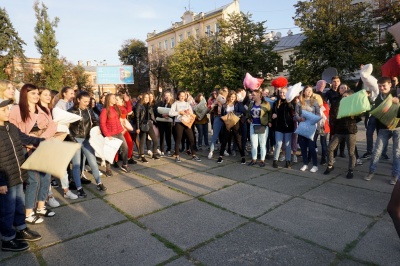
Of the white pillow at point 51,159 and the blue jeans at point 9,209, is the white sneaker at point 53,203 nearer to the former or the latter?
the blue jeans at point 9,209

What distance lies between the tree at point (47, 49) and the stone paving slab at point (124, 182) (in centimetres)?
3529

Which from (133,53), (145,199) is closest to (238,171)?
(145,199)

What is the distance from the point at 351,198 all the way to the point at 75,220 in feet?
14.3

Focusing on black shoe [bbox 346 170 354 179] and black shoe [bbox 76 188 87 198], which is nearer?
black shoe [bbox 76 188 87 198]

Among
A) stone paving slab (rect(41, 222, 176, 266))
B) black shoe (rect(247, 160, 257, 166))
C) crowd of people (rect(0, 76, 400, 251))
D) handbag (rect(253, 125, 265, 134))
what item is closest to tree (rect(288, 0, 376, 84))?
crowd of people (rect(0, 76, 400, 251))

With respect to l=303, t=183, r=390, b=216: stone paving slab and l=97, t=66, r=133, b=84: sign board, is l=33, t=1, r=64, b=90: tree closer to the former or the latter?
l=97, t=66, r=133, b=84: sign board

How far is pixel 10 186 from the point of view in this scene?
9.87ft

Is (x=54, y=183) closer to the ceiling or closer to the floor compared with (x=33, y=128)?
closer to the floor

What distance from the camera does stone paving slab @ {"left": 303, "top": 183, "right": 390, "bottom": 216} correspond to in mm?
3887

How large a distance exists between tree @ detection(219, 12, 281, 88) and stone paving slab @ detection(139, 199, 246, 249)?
2515 centimetres

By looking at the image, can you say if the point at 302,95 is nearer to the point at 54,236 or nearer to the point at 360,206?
the point at 360,206

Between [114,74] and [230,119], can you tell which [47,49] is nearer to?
[114,74]

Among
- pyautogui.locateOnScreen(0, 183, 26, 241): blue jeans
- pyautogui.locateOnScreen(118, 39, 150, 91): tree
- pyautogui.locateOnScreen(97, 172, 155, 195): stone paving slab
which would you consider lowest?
pyautogui.locateOnScreen(97, 172, 155, 195): stone paving slab

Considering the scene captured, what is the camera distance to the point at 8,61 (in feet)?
96.9
